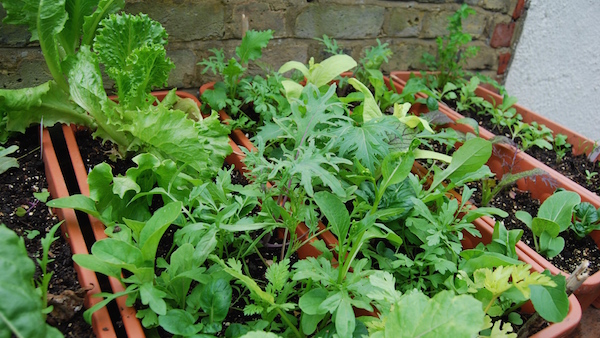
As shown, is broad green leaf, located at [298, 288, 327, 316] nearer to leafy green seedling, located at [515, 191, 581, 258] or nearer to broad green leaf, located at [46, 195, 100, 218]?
broad green leaf, located at [46, 195, 100, 218]

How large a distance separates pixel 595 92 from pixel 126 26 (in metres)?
1.85

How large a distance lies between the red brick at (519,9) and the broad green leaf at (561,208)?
1214 millimetres

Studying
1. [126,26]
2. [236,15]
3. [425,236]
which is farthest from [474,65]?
[126,26]

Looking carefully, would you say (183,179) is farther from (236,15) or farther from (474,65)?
(474,65)

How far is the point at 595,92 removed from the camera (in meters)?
1.82

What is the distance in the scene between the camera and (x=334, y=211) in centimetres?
81

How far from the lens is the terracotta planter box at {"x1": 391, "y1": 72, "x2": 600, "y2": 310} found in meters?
1.02

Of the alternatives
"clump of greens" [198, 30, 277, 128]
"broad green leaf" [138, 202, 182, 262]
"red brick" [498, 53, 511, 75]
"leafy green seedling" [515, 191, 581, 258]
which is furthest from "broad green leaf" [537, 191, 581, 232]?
"red brick" [498, 53, 511, 75]

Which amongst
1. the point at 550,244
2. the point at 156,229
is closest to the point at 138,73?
the point at 156,229

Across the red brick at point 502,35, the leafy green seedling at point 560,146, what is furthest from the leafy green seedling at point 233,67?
the red brick at point 502,35

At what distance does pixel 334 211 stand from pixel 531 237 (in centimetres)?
70

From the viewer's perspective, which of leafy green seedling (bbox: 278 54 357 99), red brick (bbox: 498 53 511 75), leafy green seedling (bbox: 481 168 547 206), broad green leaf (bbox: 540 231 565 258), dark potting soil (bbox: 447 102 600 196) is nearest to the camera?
broad green leaf (bbox: 540 231 565 258)

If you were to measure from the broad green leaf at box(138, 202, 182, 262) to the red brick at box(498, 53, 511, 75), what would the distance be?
1.92 metres

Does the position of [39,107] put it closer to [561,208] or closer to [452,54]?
[561,208]
